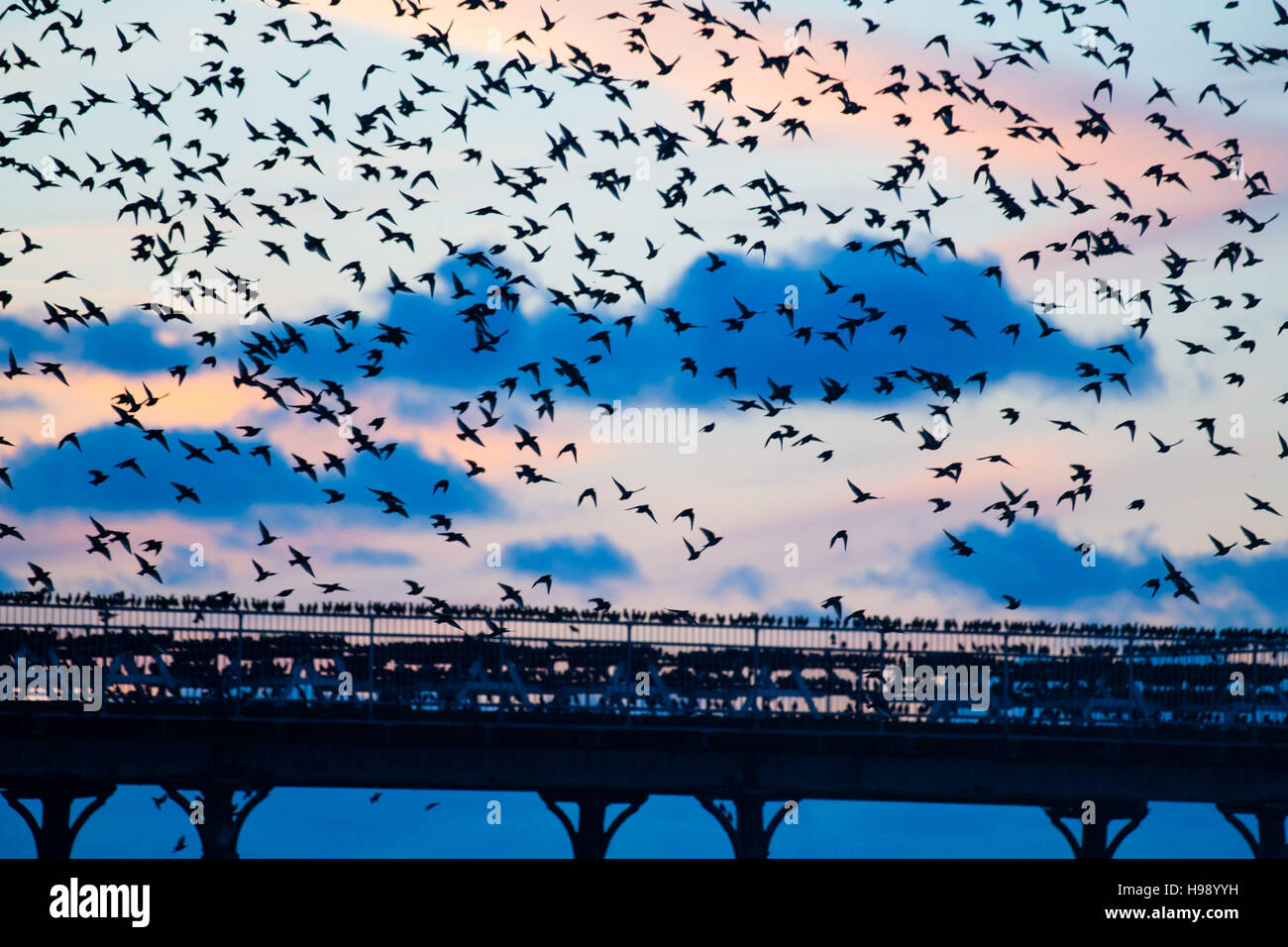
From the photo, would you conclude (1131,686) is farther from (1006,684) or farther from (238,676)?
(238,676)

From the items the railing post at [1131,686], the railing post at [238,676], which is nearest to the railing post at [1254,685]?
the railing post at [1131,686]

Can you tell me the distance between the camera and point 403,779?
4912cm

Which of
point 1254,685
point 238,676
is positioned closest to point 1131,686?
point 1254,685

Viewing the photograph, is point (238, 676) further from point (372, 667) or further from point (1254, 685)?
point (1254, 685)

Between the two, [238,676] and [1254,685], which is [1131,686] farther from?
[238,676]

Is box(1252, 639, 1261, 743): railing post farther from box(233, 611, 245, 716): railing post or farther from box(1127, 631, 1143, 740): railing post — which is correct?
box(233, 611, 245, 716): railing post

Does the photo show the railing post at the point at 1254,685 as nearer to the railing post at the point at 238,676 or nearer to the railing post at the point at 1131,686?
the railing post at the point at 1131,686

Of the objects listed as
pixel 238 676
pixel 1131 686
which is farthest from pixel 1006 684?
pixel 238 676

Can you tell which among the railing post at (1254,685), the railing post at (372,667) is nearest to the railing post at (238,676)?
the railing post at (372,667)

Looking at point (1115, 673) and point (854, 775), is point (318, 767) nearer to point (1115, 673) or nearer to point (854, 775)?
point (854, 775)

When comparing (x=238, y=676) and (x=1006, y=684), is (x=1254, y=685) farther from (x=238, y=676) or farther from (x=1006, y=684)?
(x=238, y=676)

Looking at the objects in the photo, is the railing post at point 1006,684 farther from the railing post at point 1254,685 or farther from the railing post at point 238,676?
the railing post at point 238,676
